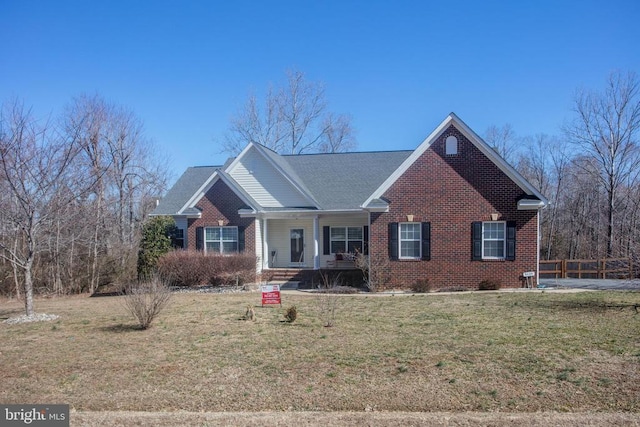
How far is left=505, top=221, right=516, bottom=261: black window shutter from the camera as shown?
1759 cm

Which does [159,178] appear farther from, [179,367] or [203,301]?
[179,367]

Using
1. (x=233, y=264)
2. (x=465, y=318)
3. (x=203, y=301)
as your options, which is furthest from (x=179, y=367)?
(x=233, y=264)

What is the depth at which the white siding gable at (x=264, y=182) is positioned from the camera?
73.2ft

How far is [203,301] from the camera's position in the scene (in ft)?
51.3

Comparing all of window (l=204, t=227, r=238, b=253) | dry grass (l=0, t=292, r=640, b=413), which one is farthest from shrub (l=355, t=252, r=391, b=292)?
window (l=204, t=227, r=238, b=253)

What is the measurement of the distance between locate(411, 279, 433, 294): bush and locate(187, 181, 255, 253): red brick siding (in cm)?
748

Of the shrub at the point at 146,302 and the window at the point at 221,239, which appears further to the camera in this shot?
the window at the point at 221,239

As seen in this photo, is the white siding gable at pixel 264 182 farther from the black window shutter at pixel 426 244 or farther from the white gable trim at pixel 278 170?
the black window shutter at pixel 426 244

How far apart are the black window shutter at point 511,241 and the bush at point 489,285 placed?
1019 mm

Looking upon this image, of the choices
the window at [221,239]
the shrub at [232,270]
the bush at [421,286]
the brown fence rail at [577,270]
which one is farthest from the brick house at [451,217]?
the brown fence rail at [577,270]

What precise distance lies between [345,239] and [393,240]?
170 inches

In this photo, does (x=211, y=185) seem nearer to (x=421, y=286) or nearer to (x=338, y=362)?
(x=421, y=286)

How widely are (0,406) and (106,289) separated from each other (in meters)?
17.1

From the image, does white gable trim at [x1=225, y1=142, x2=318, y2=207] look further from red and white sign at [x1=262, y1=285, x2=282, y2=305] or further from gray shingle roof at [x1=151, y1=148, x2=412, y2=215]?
red and white sign at [x1=262, y1=285, x2=282, y2=305]
